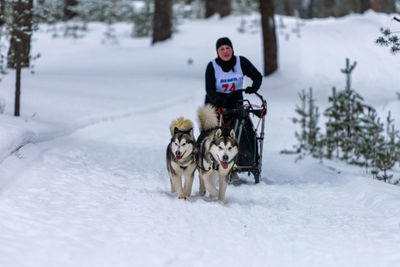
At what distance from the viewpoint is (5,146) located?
6.99 meters

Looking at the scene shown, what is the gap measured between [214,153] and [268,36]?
11570mm

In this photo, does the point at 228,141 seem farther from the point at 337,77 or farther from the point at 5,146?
the point at 337,77

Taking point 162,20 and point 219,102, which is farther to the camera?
point 162,20

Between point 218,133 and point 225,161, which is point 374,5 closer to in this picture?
point 218,133

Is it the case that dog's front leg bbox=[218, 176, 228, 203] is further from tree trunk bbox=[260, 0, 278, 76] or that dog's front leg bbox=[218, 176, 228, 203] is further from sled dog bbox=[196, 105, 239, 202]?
tree trunk bbox=[260, 0, 278, 76]

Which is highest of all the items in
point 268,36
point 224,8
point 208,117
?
point 224,8

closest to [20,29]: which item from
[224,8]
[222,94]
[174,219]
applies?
[222,94]

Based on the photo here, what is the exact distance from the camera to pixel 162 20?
70.3 ft

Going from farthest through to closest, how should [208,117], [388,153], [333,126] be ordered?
[333,126] < [388,153] < [208,117]

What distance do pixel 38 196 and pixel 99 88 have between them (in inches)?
388

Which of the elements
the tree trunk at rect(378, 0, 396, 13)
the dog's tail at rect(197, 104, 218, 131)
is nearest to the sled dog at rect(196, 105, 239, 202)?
the dog's tail at rect(197, 104, 218, 131)

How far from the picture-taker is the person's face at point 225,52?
22.7ft

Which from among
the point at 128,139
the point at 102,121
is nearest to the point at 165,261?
the point at 128,139

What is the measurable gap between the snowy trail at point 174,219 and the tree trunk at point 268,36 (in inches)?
357
